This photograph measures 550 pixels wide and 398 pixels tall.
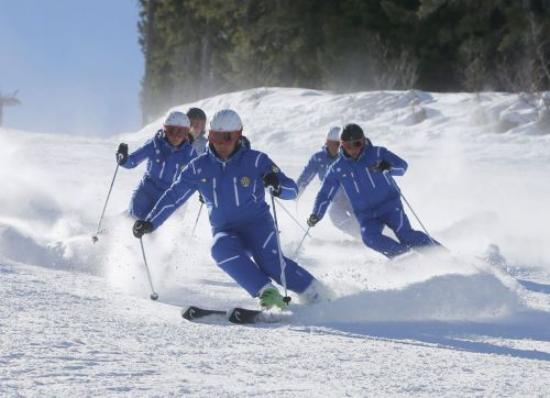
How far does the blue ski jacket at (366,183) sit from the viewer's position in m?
8.42

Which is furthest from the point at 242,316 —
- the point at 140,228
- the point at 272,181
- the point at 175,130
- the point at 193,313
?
the point at 175,130

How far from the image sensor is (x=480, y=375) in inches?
171

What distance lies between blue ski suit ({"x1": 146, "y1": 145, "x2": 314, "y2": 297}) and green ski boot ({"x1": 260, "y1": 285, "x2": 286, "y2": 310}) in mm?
244

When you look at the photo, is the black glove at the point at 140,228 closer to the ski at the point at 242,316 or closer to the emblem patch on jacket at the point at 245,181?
the emblem patch on jacket at the point at 245,181

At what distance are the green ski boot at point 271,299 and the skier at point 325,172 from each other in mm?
4337

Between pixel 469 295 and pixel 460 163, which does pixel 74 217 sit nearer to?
pixel 469 295

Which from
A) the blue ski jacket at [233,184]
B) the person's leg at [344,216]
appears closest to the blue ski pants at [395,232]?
the blue ski jacket at [233,184]

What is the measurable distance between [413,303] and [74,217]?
6149 millimetres

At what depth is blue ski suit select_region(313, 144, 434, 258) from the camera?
27.5ft

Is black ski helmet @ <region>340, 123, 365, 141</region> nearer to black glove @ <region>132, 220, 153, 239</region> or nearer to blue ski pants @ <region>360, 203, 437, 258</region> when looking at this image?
blue ski pants @ <region>360, 203, 437, 258</region>

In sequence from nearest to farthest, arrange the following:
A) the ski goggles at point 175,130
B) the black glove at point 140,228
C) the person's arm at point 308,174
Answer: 1. the black glove at point 140,228
2. the ski goggles at point 175,130
3. the person's arm at point 308,174

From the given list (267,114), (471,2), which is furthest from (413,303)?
(471,2)


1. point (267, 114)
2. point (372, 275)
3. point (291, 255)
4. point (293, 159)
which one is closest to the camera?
point (372, 275)

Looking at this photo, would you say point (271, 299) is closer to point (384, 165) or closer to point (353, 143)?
point (384, 165)
